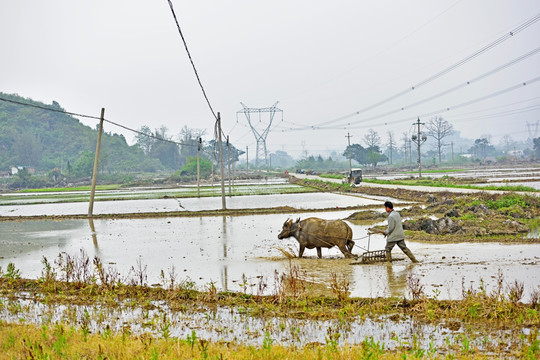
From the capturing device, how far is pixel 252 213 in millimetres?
30516

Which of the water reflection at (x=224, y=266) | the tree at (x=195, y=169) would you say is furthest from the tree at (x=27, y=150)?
the water reflection at (x=224, y=266)

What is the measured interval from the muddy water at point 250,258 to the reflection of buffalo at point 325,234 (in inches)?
16.6

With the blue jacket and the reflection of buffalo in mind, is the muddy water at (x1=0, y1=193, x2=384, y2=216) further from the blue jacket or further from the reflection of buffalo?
the blue jacket

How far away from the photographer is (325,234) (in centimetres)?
1499

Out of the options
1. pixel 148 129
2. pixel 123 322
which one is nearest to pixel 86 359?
pixel 123 322

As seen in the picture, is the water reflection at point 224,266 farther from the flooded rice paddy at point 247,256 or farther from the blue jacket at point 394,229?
the blue jacket at point 394,229

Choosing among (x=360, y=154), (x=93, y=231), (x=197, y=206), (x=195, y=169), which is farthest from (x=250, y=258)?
(x=360, y=154)

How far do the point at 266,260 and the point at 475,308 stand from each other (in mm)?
7398

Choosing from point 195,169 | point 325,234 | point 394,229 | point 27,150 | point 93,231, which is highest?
point 27,150

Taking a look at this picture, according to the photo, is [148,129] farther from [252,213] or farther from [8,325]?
[8,325]

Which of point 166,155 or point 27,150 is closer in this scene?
point 27,150

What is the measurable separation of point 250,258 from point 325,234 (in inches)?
90.8

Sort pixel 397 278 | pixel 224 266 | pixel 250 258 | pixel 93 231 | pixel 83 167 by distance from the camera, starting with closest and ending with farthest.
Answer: pixel 397 278 → pixel 224 266 → pixel 250 258 → pixel 93 231 → pixel 83 167

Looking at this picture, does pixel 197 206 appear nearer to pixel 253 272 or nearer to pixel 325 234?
pixel 325 234
